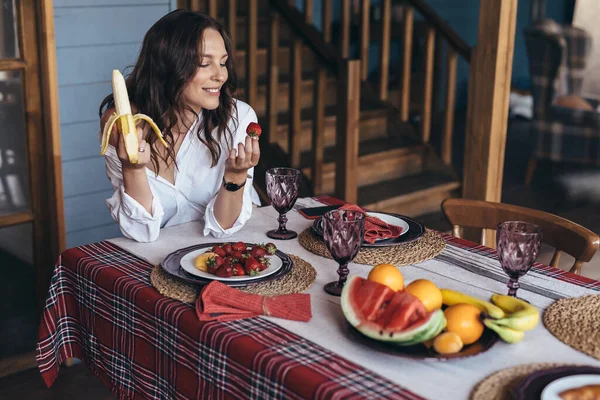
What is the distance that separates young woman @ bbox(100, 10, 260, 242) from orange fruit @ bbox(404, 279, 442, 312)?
69cm

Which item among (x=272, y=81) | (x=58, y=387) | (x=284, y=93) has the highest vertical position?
(x=272, y=81)

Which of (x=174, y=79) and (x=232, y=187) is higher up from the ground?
(x=174, y=79)

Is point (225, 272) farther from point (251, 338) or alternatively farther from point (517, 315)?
point (517, 315)

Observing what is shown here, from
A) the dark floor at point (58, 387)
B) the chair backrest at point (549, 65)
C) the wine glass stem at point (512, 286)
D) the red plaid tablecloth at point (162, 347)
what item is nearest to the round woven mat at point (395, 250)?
the wine glass stem at point (512, 286)

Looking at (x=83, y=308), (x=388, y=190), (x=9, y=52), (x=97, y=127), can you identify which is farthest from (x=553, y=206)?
(x=83, y=308)

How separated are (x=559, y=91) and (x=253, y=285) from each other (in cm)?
414

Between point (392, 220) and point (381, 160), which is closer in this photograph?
point (392, 220)

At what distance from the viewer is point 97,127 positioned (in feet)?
9.66

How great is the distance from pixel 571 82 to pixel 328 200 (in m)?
3.51

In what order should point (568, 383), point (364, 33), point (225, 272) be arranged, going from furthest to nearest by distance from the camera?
point (364, 33) → point (225, 272) → point (568, 383)

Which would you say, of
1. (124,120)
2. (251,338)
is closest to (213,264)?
(251,338)

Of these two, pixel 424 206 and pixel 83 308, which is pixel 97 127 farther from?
pixel 424 206

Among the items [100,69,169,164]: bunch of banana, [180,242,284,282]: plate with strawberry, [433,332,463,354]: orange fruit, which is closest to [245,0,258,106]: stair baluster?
[100,69,169,164]: bunch of banana

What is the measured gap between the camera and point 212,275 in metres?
1.55
